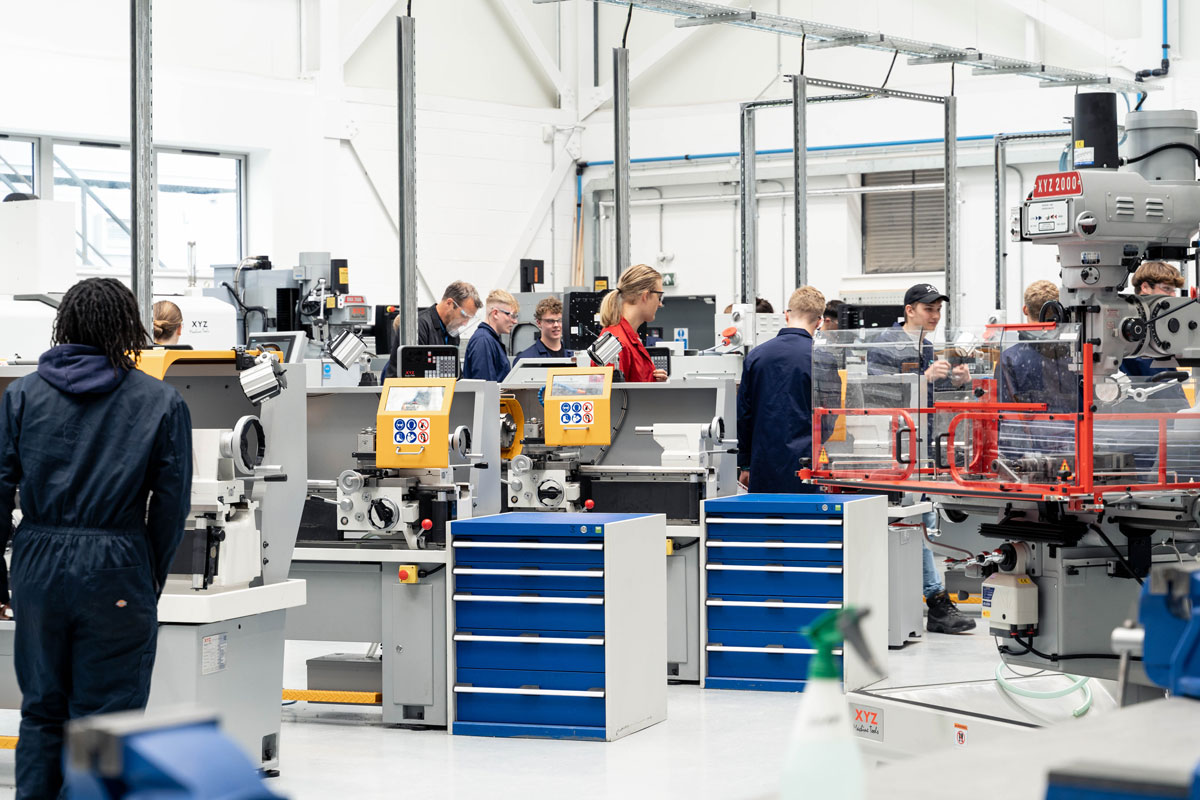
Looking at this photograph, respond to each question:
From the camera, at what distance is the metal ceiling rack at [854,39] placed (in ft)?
25.3

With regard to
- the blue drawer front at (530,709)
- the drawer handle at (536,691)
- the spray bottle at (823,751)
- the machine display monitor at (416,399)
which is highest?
the machine display monitor at (416,399)

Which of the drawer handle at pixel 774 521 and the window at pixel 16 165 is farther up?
the window at pixel 16 165

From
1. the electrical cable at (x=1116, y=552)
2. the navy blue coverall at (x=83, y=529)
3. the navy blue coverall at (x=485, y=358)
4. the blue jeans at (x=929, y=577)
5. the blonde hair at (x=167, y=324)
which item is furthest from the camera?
the navy blue coverall at (x=485, y=358)

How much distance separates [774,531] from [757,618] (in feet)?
1.14

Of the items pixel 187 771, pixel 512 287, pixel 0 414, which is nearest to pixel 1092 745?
pixel 187 771

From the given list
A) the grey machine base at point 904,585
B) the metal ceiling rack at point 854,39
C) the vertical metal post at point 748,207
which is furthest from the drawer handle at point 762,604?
the vertical metal post at point 748,207

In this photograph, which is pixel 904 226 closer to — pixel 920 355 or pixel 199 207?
pixel 199 207

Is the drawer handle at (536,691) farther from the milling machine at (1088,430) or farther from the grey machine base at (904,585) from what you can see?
the grey machine base at (904,585)

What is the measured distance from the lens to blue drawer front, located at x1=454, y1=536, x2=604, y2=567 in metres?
4.88

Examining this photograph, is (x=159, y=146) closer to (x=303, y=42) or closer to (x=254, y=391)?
(x=303, y=42)

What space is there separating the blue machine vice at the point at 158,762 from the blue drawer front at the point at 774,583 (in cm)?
466

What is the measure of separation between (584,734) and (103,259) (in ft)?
27.2

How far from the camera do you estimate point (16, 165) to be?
11.3 meters

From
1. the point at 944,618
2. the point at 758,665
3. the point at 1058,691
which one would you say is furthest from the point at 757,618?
the point at 1058,691
